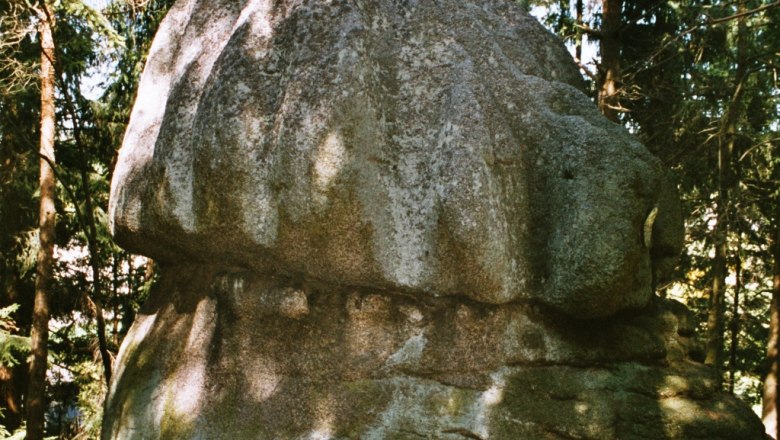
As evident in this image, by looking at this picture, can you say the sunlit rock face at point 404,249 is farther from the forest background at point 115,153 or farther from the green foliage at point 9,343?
the green foliage at point 9,343

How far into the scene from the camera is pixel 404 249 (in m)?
3.98

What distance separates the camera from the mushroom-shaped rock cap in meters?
3.96

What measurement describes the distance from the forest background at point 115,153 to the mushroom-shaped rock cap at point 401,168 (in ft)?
13.8

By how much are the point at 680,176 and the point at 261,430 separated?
8.21 metres

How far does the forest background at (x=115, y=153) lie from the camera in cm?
933

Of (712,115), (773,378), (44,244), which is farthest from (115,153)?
(773,378)

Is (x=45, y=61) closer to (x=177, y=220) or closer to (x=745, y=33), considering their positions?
(x=177, y=220)

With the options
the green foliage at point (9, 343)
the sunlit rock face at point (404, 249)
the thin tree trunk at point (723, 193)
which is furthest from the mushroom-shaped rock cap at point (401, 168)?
the green foliage at point (9, 343)

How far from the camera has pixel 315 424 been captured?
396 centimetres

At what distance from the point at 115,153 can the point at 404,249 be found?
10346mm

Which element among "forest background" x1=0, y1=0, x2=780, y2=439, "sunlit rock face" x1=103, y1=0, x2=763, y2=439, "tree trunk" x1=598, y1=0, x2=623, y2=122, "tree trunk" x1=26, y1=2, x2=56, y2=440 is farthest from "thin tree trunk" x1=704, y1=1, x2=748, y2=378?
"tree trunk" x1=26, y1=2, x2=56, y2=440

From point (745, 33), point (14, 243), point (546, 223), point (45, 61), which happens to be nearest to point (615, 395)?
point (546, 223)

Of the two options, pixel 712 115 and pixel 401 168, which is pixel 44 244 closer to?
pixel 401 168

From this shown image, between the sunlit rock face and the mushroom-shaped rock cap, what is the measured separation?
0.01m
